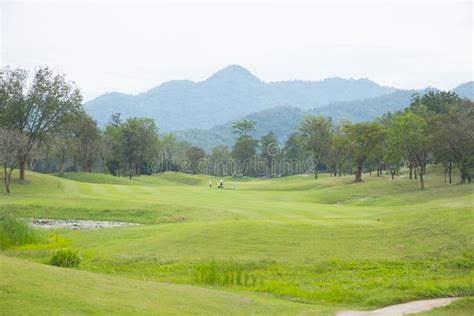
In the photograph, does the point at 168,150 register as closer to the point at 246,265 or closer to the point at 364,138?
the point at 364,138

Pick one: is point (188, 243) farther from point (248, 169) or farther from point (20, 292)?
point (248, 169)

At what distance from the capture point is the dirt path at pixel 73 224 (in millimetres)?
36000

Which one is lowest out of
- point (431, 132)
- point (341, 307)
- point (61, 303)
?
point (341, 307)

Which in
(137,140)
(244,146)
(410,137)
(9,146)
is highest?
(244,146)

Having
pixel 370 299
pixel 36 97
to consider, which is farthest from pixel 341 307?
pixel 36 97

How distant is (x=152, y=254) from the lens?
83.6 feet

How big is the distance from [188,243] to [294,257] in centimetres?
554

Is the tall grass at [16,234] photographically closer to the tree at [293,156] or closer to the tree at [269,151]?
the tree at [293,156]

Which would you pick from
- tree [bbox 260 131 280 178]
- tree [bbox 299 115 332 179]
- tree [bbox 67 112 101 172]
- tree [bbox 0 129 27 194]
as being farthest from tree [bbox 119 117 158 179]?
tree [bbox 0 129 27 194]

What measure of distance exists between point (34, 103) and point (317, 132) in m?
61.9

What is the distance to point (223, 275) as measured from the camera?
2147cm

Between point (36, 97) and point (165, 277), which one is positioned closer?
point (165, 277)

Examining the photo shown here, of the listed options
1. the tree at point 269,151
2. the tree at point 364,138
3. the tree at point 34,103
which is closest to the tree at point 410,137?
the tree at point 364,138

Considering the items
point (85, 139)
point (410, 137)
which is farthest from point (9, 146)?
point (85, 139)
